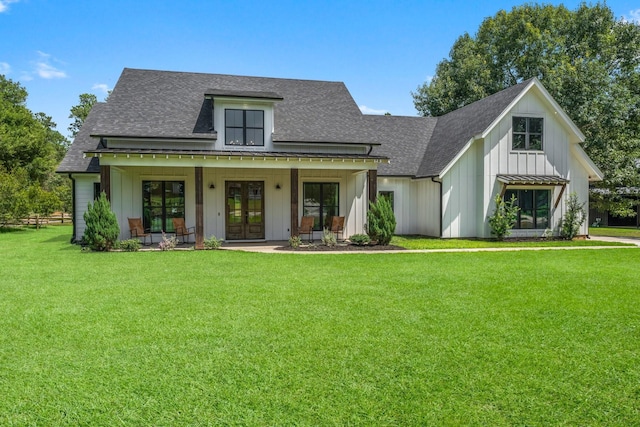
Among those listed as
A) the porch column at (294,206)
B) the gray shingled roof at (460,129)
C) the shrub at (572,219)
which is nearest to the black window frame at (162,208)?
the porch column at (294,206)

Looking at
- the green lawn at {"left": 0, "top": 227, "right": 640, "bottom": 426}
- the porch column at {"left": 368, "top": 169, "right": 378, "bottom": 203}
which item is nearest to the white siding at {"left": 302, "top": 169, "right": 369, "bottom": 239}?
the porch column at {"left": 368, "top": 169, "right": 378, "bottom": 203}

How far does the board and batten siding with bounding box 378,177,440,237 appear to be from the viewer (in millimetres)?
18531

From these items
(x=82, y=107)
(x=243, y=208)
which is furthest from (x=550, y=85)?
(x=82, y=107)

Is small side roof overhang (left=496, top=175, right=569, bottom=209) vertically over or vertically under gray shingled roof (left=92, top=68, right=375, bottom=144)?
under

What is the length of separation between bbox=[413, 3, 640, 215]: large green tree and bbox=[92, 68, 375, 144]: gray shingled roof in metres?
12.8

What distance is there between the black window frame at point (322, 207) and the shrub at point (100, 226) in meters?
7.01

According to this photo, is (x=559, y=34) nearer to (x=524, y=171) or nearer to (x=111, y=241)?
(x=524, y=171)

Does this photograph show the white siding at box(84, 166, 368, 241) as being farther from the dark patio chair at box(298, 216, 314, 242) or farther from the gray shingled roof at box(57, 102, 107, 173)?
the dark patio chair at box(298, 216, 314, 242)

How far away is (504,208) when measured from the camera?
55.3 feet

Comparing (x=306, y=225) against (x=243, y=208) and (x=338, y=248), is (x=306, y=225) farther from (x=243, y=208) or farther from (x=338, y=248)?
(x=243, y=208)

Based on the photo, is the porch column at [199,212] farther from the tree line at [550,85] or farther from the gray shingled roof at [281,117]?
the tree line at [550,85]

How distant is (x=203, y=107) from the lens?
1694 centimetres

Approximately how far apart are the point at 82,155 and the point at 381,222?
11.8 m

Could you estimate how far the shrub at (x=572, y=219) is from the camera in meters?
17.6
